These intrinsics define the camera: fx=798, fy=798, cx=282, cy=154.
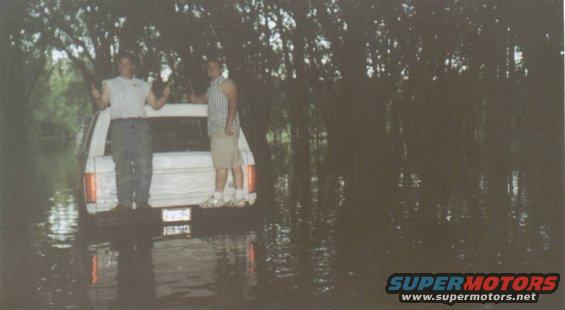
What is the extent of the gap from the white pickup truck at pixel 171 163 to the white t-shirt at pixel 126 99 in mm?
247

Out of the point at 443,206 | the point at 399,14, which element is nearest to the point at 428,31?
the point at 399,14

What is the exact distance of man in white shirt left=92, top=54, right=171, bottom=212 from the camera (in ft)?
27.3

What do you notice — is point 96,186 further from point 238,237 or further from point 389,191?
point 389,191

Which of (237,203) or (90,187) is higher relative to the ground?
(90,187)

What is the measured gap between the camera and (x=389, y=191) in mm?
15961

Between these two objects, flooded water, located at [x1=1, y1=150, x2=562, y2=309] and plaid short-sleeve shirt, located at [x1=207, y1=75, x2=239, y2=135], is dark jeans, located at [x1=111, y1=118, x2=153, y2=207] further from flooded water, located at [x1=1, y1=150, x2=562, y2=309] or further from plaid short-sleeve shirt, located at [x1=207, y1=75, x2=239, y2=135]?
plaid short-sleeve shirt, located at [x1=207, y1=75, x2=239, y2=135]

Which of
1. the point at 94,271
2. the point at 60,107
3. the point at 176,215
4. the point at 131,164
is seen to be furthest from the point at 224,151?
the point at 60,107

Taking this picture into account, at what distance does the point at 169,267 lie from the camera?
7449 mm

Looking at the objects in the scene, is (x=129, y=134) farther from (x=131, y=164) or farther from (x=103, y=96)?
(x=103, y=96)

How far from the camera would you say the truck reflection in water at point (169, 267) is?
622cm

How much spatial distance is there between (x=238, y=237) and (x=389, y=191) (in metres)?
7.15

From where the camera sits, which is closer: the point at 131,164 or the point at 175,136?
the point at 131,164

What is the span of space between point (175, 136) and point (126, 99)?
865 mm

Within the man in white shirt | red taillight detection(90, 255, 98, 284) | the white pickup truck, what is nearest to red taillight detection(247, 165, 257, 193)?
the white pickup truck
